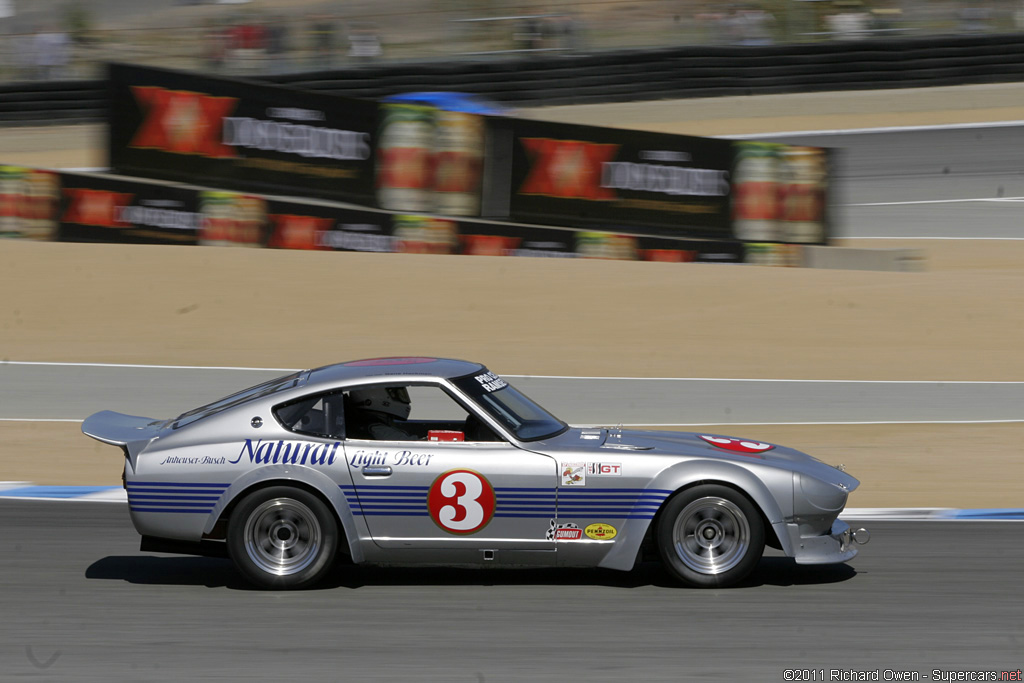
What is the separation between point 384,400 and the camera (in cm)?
592

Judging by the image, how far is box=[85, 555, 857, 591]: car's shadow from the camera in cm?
574

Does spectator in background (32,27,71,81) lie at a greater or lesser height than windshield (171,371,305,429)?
greater

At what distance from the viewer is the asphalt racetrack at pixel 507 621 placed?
457 cm

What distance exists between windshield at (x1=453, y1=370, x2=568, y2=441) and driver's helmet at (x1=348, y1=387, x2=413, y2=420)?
379 mm

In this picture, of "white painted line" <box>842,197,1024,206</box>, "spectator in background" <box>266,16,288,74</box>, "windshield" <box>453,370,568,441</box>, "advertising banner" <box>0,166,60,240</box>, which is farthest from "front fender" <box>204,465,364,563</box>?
"spectator in background" <box>266,16,288,74</box>

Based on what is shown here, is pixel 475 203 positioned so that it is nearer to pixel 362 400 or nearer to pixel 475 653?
pixel 362 400

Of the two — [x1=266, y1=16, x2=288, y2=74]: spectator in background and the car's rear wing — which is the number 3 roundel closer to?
the car's rear wing

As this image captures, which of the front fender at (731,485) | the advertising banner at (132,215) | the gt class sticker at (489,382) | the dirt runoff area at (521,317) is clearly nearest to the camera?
the front fender at (731,485)

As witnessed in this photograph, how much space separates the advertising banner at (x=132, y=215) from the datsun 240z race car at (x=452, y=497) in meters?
11.2

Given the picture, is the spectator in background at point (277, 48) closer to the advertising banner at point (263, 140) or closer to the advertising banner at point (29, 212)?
the advertising banner at point (263, 140)

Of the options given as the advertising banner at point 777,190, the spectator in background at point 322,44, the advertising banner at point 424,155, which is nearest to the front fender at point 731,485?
A: the advertising banner at point 424,155

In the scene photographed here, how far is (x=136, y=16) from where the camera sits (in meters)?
39.1

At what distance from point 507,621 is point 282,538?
1243 millimetres

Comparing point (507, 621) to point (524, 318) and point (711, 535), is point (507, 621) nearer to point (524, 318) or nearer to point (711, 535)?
point (711, 535)
